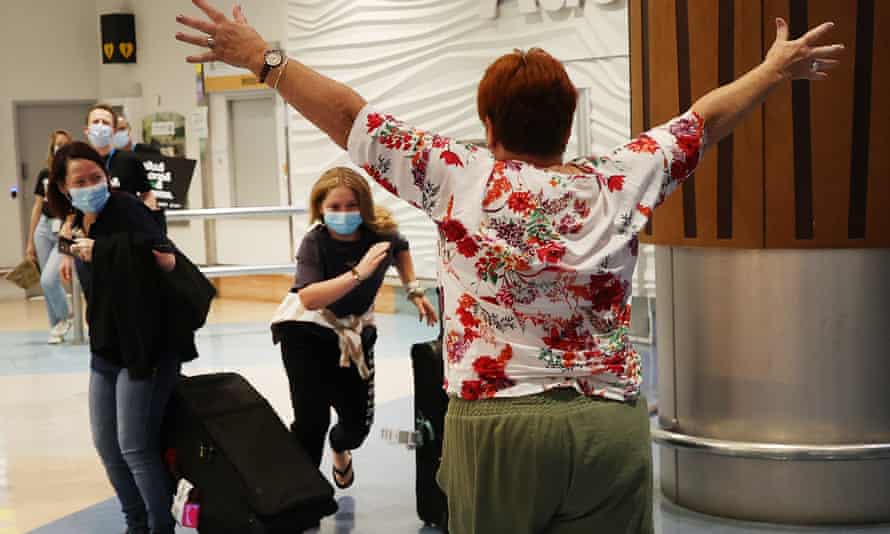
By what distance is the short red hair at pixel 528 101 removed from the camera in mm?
2243

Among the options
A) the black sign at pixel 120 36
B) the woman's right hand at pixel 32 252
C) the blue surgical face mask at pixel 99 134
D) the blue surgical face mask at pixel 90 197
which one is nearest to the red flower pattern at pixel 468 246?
the blue surgical face mask at pixel 90 197

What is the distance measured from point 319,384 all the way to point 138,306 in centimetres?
76

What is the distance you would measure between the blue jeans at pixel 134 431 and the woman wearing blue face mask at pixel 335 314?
0.47 m

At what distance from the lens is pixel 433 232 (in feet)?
38.8

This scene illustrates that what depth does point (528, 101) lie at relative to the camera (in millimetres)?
2248

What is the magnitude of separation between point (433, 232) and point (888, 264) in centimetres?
749

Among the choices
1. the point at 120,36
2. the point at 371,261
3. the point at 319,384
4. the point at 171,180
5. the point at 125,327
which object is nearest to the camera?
the point at 125,327

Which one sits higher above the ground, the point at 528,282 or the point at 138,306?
the point at 528,282

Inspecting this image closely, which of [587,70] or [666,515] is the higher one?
[587,70]

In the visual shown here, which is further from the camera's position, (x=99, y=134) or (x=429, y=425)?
(x=99, y=134)

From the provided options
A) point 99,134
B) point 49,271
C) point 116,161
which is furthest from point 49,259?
point 116,161

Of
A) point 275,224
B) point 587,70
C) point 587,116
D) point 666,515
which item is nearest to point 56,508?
point 666,515

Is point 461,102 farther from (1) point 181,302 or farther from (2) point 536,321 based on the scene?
(2) point 536,321

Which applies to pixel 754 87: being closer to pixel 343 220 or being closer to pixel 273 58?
pixel 273 58
